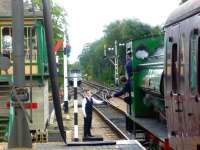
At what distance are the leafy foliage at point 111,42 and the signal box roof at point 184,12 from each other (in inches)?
→ 1881

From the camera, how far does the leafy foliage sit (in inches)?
2924

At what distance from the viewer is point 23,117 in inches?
380

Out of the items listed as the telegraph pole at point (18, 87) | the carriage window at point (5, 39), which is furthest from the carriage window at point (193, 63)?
the carriage window at point (5, 39)

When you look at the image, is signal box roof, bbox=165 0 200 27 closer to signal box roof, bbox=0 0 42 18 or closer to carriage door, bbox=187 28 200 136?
carriage door, bbox=187 28 200 136

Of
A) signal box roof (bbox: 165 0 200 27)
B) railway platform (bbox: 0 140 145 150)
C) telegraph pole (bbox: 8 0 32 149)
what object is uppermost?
signal box roof (bbox: 165 0 200 27)

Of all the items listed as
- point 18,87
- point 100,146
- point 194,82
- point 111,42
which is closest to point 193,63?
point 194,82

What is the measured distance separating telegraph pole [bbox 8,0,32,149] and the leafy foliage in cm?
4760

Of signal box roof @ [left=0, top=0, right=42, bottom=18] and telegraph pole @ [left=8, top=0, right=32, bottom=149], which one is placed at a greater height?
signal box roof @ [left=0, top=0, right=42, bottom=18]

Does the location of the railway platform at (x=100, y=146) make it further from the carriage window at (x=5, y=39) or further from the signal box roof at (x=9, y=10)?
the carriage window at (x=5, y=39)

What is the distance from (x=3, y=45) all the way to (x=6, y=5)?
8.64ft

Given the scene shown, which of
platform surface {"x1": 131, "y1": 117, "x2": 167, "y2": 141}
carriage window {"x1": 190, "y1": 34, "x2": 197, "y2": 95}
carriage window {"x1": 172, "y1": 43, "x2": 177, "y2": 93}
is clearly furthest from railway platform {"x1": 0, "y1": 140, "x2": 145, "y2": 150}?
carriage window {"x1": 190, "y1": 34, "x2": 197, "y2": 95}

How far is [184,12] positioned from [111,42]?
93.7 meters

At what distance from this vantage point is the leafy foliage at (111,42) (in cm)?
7428

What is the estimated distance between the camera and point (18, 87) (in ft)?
30.9
